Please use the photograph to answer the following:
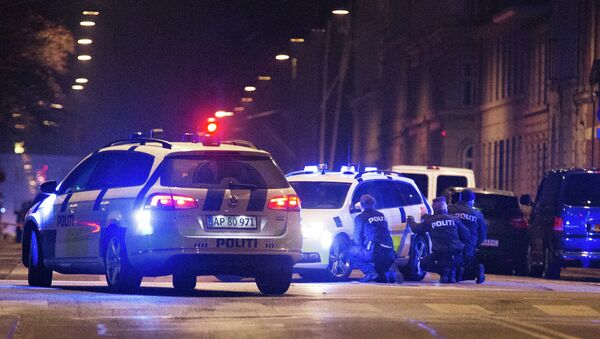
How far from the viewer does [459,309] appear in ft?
49.0

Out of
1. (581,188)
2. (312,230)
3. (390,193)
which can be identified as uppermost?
(581,188)

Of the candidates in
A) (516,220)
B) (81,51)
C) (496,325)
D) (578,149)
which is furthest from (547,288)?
(81,51)

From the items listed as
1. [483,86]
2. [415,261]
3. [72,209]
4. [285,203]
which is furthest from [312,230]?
[483,86]

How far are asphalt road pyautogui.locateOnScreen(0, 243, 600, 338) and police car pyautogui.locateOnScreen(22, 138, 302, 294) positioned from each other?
0.32 m

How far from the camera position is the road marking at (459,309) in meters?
14.6

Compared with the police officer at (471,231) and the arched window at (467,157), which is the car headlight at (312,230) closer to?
the police officer at (471,231)

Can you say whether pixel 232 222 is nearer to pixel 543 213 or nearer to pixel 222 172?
pixel 222 172

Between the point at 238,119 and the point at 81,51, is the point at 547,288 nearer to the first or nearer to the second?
the point at 81,51

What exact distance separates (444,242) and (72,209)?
638 cm

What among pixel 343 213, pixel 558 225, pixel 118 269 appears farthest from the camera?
pixel 558 225

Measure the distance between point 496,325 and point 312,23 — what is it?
85.0 m

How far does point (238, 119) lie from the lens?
113312 mm

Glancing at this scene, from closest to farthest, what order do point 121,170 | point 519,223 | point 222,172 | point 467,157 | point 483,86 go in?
point 222,172, point 121,170, point 519,223, point 483,86, point 467,157

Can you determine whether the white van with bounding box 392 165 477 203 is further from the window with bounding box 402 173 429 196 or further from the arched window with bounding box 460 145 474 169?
the arched window with bounding box 460 145 474 169
